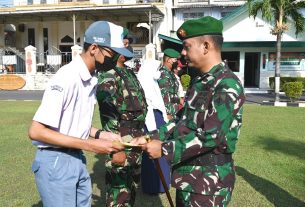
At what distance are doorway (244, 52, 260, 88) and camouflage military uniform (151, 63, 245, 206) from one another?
23774 millimetres

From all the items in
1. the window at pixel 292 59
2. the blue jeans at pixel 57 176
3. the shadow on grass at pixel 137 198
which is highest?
the window at pixel 292 59

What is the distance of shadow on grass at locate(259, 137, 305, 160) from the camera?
684cm

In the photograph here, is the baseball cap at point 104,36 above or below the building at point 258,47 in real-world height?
below

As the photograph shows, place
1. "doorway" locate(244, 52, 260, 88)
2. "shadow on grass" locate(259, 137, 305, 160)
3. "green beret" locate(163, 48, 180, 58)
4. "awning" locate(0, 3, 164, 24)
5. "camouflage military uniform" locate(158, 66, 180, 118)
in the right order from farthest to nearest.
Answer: "awning" locate(0, 3, 164, 24), "doorway" locate(244, 52, 260, 88), "shadow on grass" locate(259, 137, 305, 160), "green beret" locate(163, 48, 180, 58), "camouflage military uniform" locate(158, 66, 180, 118)

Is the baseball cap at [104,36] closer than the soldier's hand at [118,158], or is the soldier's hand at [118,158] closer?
the baseball cap at [104,36]

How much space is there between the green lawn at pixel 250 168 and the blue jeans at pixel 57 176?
229cm

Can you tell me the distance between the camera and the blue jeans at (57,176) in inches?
86.2

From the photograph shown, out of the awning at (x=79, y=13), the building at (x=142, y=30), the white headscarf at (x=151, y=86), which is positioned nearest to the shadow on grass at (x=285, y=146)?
the white headscarf at (x=151, y=86)

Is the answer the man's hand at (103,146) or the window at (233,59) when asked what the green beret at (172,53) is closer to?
the man's hand at (103,146)

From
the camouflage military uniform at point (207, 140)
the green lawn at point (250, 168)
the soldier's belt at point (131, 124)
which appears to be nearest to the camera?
the camouflage military uniform at point (207, 140)

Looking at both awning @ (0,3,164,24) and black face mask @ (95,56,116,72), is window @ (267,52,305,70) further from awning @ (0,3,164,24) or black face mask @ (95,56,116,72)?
black face mask @ (95,56,116,72)

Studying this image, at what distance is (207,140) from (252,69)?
25.3m

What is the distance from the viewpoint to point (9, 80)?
24172mm

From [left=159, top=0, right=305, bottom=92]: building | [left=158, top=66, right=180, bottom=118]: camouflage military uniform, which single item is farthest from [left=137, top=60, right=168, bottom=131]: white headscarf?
[left=159, top=0, right=305, bottom=92]: building
